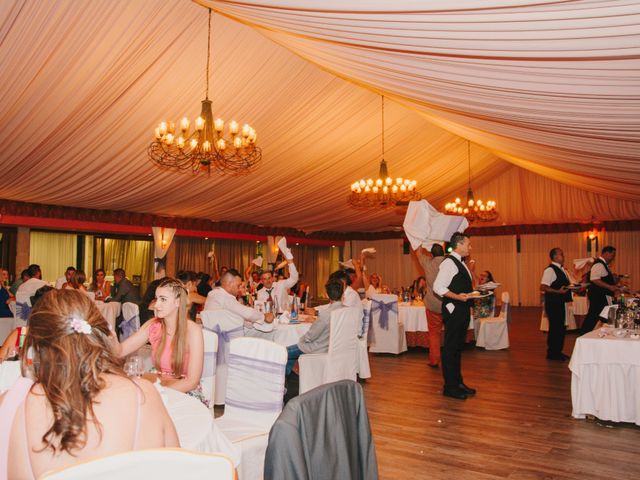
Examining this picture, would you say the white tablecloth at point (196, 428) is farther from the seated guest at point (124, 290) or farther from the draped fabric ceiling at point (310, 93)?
the seated guest at point (124, 290)

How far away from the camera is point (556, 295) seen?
24.5 ft

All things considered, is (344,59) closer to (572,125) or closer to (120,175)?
(572,125)

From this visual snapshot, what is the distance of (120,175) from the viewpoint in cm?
970

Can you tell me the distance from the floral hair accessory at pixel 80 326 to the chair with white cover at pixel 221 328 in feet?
12.4

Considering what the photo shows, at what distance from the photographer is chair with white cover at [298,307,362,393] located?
5117 millimetres

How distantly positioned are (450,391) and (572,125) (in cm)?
299

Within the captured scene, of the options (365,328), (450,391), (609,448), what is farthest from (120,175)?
(609,448)

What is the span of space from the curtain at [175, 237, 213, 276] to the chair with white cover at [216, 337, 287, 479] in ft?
40.8

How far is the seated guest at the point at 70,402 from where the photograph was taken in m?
1.51

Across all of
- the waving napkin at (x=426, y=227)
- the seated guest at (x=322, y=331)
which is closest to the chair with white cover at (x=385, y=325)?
the waving napkin at (x=426, y=227)

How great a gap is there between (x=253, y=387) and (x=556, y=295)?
557cm

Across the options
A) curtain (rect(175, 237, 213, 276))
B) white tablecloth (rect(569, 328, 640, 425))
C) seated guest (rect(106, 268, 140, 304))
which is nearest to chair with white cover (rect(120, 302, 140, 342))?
seated guest (rect(106, 268, 140, 304))

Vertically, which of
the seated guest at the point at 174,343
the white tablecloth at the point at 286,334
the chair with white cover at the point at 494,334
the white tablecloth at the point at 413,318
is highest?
the seated guest at the point at 174,343

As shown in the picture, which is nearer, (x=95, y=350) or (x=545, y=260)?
(x=95, y=350)
